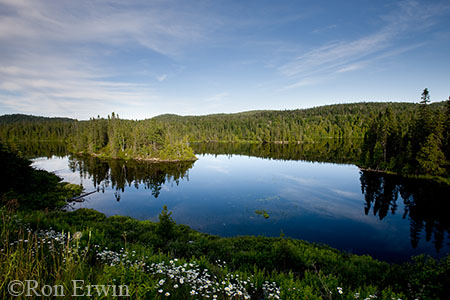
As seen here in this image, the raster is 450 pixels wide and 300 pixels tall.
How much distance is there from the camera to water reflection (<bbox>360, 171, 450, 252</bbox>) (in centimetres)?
2588

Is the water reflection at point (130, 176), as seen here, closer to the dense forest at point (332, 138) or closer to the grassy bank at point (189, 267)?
the dense forest at point (332, 138)

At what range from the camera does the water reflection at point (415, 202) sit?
84.9ft

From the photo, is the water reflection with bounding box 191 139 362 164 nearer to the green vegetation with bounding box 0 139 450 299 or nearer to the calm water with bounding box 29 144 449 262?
the calm water with bounding box 29 144 449 262

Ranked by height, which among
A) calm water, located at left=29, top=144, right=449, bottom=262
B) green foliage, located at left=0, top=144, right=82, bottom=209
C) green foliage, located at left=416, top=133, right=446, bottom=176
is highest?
green foliage, located at left=416, top=133, right=446, bottom=176

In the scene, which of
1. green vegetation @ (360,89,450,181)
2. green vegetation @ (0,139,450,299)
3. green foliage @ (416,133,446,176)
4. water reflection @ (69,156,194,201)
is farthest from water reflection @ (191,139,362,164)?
green vegetation @ (0,139,450,299)

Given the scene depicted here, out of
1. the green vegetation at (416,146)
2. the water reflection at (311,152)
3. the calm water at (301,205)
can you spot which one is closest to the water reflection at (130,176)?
the calm water at (301,205)

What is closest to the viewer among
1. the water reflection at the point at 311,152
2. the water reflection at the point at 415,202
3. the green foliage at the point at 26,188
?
the water reflection at the point at 415,202

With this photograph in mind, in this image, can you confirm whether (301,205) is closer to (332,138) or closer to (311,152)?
(311,152)

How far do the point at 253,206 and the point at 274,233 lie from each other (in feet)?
31.1

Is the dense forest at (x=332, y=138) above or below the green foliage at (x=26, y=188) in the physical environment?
above

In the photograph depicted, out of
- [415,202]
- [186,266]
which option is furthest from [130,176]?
[415,202]

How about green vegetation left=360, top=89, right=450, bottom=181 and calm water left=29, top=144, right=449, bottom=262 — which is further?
green vegetation left=360, top=89, right=450, bottom=181

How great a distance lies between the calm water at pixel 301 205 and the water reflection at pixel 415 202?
106mm

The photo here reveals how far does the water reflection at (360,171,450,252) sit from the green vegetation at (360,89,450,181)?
12.1ft
